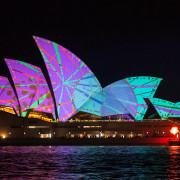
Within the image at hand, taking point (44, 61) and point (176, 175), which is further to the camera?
point (44, 61)

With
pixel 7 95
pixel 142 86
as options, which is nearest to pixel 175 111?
pixel 142 86

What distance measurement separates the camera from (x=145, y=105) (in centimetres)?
6662

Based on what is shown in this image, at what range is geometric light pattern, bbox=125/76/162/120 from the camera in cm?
6288

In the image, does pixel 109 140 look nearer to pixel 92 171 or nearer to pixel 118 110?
pixel 118 110

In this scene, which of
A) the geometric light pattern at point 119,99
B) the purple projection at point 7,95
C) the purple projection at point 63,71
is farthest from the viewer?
the purple projection at point 7,95

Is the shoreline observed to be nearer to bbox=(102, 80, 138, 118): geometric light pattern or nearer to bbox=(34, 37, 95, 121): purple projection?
bbox=(34, 37, 95, 121): purple projection

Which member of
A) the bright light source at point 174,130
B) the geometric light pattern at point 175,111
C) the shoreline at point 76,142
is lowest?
the shoreline at point 76,142

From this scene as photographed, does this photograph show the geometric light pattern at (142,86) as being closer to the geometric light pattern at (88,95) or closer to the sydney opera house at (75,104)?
the sydney opera house at (75,104)

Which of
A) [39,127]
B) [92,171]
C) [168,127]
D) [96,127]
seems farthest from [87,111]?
[92,171]

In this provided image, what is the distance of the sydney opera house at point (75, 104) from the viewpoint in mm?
60688

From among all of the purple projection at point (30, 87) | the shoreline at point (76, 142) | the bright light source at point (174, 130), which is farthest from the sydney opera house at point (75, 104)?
the shoreline at point (76, 142)

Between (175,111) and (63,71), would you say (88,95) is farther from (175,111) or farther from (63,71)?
(175,111)

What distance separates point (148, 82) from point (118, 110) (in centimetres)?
691

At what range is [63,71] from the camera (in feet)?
192
